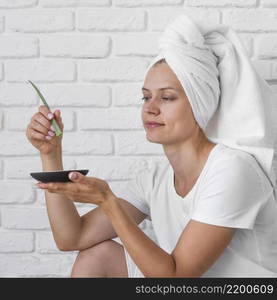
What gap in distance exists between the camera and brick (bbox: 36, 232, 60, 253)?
2.07 meters

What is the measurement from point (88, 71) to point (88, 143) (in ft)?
0.80

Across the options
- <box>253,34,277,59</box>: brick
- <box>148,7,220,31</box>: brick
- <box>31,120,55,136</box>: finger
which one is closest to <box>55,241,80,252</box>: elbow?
<box>31,120,55,136</box>: finger

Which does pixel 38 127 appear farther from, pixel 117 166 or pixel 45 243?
pixel 45 243

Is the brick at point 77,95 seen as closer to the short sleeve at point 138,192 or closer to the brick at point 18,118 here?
the brick at point 18,118

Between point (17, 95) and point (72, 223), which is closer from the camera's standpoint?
point (72, 223)

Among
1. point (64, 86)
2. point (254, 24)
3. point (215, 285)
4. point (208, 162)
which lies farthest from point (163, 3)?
point (215, 285)

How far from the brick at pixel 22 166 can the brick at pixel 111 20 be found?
46 centimetres

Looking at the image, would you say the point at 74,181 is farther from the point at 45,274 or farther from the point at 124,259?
the point at 45,274

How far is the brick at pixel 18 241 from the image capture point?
6.77 ft

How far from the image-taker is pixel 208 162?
169 centimetres

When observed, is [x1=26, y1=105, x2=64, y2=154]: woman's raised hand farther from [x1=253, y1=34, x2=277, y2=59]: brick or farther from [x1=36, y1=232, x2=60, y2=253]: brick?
[x1=253, y1=34, x2=277, y2=59]: brick

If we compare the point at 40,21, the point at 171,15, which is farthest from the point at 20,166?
the point at 171,15

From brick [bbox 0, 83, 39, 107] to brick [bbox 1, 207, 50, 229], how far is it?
37cm

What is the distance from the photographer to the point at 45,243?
2.07 metres
